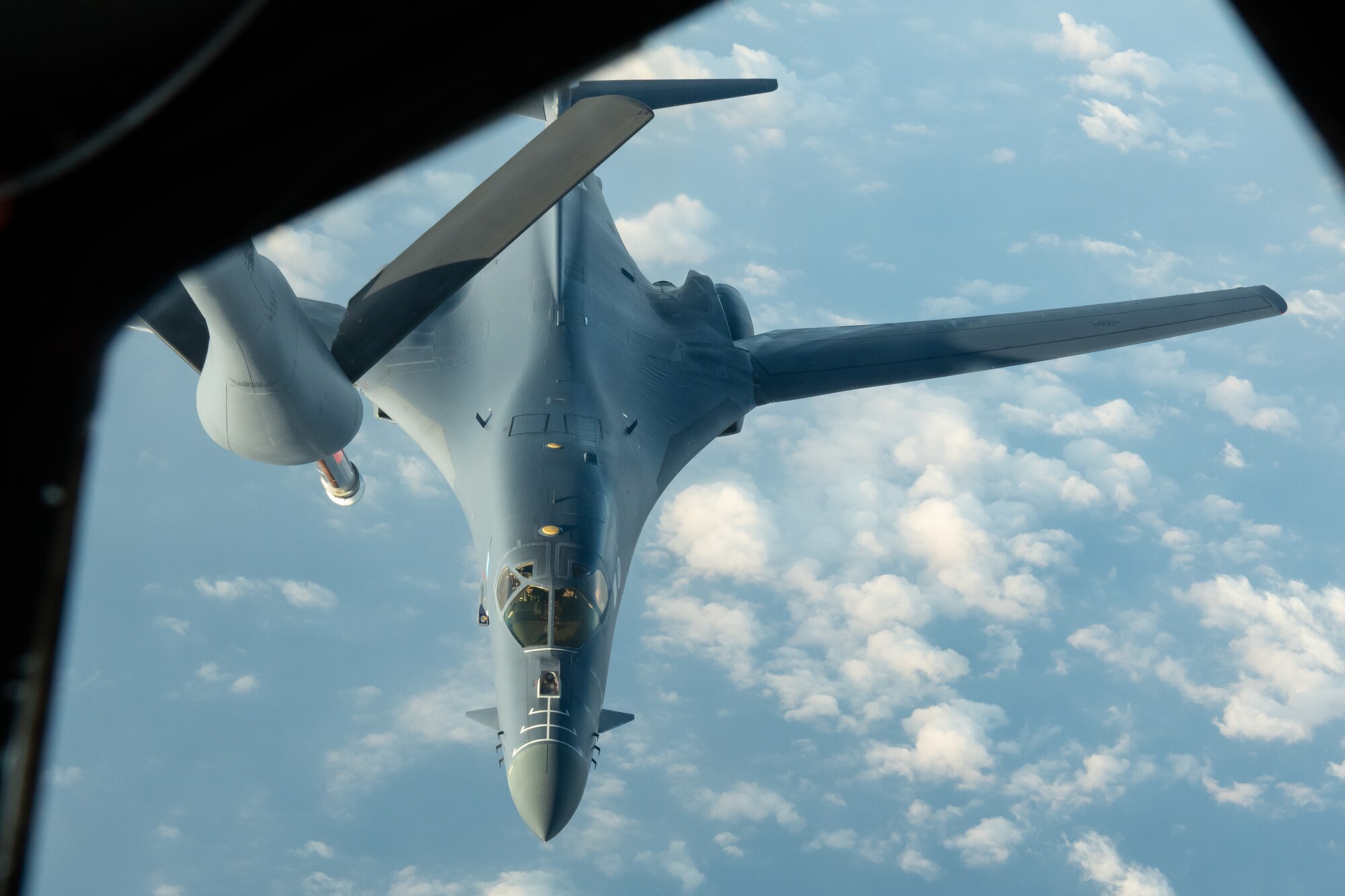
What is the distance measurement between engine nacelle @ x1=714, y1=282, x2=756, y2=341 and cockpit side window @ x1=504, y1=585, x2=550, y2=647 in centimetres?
1261

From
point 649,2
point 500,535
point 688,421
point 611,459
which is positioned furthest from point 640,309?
point 649,2

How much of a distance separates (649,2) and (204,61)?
130cm

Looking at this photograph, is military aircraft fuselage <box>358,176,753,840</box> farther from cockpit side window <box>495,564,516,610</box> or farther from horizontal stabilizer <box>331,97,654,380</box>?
horizontal stabilizer <box>331,97,654,380</box>

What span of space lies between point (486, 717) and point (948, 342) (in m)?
15.8

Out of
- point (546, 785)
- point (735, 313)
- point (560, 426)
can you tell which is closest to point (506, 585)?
point (546, 785)

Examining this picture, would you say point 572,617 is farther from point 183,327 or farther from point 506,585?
point 183,327

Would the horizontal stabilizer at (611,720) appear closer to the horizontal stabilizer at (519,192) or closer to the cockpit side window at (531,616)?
the cockpit side window at (531,616)

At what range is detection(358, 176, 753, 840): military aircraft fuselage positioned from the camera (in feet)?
56.8

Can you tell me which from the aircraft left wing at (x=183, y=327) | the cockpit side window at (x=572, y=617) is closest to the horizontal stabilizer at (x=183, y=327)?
the aircraft left wing at (x=183, y=327)

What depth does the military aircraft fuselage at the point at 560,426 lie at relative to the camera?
56.8ft

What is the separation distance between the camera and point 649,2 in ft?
9.96

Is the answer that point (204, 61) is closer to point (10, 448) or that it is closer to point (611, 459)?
point (10, 448)

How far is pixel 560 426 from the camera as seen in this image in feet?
66.2

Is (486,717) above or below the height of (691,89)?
below
